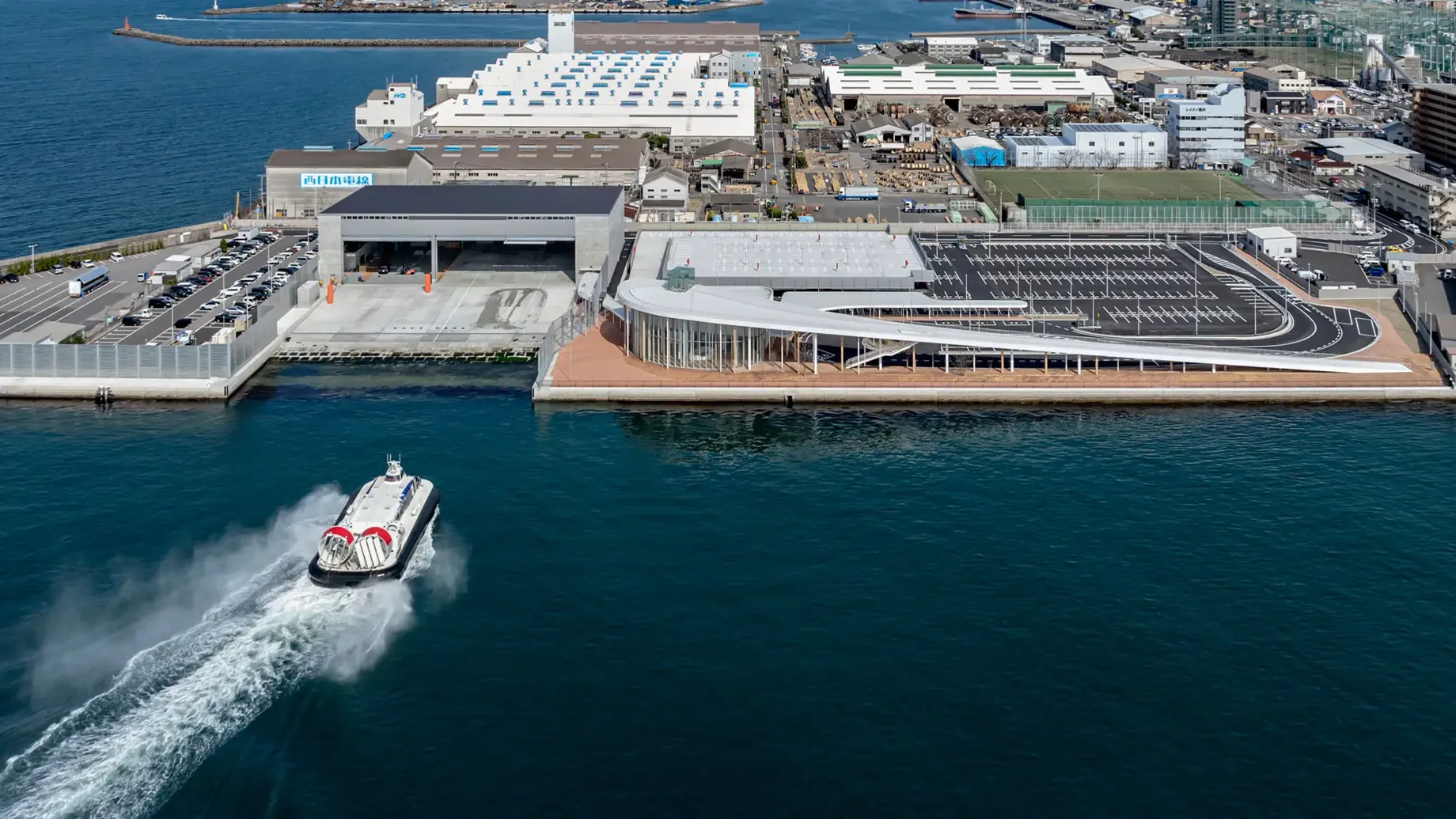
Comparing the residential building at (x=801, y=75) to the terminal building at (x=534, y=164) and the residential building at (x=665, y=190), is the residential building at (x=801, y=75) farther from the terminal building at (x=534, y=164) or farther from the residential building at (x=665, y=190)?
the residential building at (x=665, y=190)

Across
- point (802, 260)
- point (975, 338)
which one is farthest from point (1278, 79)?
point (975, 338)

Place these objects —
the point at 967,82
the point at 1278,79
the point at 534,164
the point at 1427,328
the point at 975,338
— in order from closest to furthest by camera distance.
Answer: the point at 975,338 → the point at 1427,328 → the point at 534,164 → the point at 967,82 → the point at 1278,79

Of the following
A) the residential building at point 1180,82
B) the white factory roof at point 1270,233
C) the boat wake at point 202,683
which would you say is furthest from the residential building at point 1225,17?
the boat wake at point 202,683

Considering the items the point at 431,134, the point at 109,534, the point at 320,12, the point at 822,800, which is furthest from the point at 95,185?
the point at 320,12

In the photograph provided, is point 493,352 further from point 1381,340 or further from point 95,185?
point 95,185

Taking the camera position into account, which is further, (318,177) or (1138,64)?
(1138,64)

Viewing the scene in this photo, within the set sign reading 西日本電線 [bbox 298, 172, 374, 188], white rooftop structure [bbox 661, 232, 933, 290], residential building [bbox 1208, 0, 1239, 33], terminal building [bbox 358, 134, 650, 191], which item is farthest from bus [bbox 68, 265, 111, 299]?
residential building [bbox 1208, 0, 1239, 33]

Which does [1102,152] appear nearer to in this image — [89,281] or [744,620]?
[89,281]
